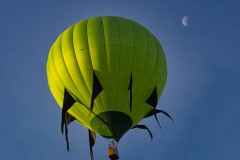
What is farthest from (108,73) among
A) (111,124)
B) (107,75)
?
(111,124)

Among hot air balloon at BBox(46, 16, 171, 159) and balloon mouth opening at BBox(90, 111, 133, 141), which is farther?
balloon mouth opening at BBox(90, 111, 133, 141)

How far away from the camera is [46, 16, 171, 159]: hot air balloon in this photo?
37.8 metres

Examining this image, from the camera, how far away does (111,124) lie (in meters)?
38.2

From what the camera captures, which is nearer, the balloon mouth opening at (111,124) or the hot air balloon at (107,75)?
the hot air balloon at (107,75)

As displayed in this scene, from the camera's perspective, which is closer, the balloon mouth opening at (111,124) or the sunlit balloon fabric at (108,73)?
the sunlit balloon fabric at (108,73)

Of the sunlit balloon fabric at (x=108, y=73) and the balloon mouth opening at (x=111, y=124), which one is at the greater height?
the sunlit balloon fabric at (x=108, y=73)

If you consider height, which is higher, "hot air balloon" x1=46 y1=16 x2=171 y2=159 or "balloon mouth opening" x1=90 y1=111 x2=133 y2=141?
"hot air balloon" x1=46 y1=16 x2=171 y2=159

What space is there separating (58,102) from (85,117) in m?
2.18

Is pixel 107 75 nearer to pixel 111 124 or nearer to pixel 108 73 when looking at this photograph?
pixel 108 73

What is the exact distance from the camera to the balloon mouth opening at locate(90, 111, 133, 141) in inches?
1501

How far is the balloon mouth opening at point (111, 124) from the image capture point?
38125mm

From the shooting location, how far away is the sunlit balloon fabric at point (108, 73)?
37.8 meters

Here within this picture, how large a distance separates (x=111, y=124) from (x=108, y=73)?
9.28 feet

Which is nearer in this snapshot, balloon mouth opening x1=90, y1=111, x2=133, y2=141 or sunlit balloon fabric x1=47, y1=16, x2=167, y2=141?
sunlit balloon fabric x1=47, y1=16, x2=167, y2=141
